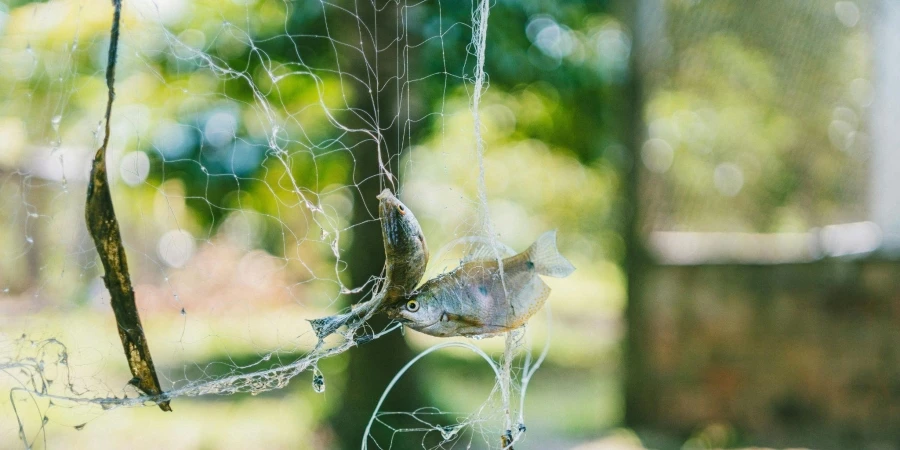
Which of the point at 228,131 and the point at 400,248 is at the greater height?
the point at 228,131

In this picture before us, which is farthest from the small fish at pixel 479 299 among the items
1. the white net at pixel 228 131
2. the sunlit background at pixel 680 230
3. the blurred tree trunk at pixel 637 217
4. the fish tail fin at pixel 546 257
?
the blurred tree trunk at pixel 637 217

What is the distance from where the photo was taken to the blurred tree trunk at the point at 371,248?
8.66ft

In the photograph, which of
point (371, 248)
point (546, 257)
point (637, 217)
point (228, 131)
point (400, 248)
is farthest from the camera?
point (637, 217)

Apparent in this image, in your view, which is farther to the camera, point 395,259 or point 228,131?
point 228,131

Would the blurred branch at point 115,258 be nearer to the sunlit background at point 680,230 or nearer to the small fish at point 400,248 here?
the small fish at point 400,248

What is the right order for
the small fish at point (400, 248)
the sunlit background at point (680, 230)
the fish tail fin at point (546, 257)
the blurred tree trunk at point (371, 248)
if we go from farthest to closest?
the sunlit background at point (680, 230)
the blurred tree trunk at point (371, 248)
the fish tail fin at point (546, 257)
the small fish at point (400, 248)

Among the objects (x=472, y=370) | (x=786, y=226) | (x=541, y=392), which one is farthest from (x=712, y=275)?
(x=472, y=370)

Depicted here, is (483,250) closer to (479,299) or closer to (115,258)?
(479,299)

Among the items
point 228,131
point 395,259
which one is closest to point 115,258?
point 395,259

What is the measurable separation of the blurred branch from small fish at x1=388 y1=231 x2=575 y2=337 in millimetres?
325

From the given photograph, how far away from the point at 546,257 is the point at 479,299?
0.13 m

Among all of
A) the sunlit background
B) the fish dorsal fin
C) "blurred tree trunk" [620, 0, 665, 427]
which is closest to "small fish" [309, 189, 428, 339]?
the fish dorsal fin

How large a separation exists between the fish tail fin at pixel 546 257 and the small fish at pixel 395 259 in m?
0.17

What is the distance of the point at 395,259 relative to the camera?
31.9 inches
